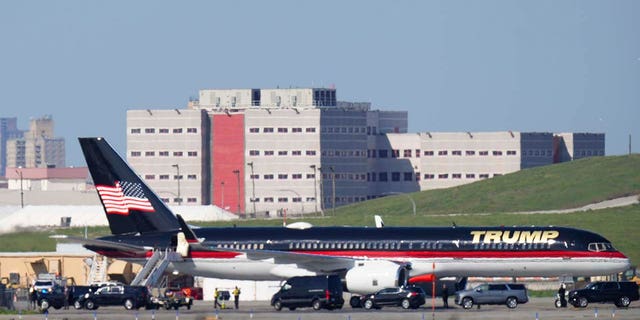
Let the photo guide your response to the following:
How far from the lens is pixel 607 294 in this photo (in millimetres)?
85188

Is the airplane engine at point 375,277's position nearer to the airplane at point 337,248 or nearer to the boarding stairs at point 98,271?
the airplane at point 337,248

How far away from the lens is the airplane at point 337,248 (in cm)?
8919

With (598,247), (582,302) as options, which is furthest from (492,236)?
(582,302)

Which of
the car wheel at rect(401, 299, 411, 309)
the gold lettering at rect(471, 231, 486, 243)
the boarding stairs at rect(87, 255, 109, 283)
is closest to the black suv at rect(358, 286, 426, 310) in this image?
the car wheel at rect(401, 299, 411, 309)

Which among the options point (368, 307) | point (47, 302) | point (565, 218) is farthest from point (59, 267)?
point (565, 218)

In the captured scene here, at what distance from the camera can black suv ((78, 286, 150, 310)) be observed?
85062 mm

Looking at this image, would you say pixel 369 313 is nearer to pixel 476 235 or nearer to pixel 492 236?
pixel 476 235

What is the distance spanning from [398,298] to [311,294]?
16.4ft

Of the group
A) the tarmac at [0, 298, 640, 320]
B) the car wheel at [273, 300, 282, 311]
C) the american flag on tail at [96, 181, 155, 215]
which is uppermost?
the american flag on tail at [96, 181, 155, 215]

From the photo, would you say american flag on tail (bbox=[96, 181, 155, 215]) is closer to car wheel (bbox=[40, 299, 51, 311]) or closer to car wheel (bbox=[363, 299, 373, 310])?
car wheel (bbox=[40, 299, 51, 311])

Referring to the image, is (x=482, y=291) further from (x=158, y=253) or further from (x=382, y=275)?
(x=158, y=253)

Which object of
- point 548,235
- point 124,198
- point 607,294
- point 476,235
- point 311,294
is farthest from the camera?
point 124,198

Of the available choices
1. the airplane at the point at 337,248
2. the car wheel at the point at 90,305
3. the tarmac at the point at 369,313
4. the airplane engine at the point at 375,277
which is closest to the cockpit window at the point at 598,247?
the airplane at the point at 337,248

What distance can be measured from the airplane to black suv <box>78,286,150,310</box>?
4723 mm
